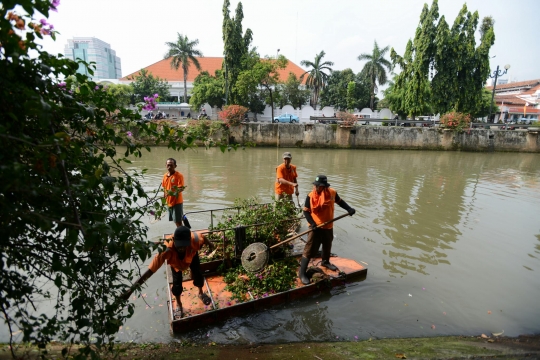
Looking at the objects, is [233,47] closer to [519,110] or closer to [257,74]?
[257,74]

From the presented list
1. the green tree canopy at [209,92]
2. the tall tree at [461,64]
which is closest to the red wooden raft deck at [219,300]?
the green tree canopy at [209,92]

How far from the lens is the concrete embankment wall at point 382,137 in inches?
1130

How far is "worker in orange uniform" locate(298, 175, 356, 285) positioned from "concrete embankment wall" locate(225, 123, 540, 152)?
75.4ft

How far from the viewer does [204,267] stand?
5.96 metres

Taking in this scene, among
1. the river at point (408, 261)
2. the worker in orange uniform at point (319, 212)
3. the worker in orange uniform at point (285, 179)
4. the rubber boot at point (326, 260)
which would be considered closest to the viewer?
the river at point (408, 261)

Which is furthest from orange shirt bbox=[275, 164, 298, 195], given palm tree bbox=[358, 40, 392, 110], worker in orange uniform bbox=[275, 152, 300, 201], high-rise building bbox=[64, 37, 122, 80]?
high-rise building bbox=[64, 37, 122, 80]

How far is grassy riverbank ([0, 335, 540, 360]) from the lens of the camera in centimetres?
410

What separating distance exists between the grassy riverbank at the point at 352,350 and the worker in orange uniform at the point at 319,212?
58.5 inches

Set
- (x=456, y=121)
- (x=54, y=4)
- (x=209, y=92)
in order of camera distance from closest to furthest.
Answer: (x=54, y=4) → (x=456, y=121) → (x=209, y=92)

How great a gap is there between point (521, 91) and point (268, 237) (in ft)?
260

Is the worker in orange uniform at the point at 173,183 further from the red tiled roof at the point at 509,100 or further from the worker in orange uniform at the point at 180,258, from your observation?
the red tiled roof at the point at 509,100

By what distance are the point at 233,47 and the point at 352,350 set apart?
3298cm

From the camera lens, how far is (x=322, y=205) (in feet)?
18.8

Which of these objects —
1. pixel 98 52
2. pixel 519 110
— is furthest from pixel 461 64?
pixel 98 52
